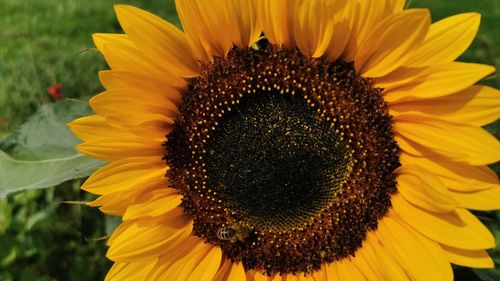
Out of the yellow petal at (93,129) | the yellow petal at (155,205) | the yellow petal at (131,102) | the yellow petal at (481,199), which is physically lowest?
the yellow petal at (481,199)

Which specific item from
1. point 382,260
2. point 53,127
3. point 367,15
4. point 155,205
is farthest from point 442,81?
point 53,127

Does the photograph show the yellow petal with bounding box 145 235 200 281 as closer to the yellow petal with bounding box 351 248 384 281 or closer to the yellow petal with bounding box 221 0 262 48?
the yellow petal with bounding box 351 248 384 281

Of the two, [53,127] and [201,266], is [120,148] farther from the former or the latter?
[53,127]

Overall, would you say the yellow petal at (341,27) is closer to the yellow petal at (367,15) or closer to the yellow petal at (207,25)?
the yellow petal at (367,15)

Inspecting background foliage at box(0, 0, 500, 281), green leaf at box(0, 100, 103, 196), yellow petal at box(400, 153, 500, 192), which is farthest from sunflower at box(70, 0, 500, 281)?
green leaf at box(0, 100, 103, 196)

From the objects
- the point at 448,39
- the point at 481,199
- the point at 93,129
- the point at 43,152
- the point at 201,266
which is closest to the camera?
the point at 448,39

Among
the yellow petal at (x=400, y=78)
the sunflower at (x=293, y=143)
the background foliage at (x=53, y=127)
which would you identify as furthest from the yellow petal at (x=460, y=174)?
the yellow petal at (x=400, y=78)

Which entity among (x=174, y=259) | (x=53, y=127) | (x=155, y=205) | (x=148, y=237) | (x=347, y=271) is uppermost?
(x=53, y=127)
